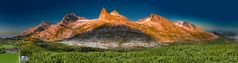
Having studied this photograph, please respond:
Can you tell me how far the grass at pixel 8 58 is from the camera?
336ft

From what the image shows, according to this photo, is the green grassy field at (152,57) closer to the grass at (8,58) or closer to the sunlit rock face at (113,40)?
the grass at (8,58)

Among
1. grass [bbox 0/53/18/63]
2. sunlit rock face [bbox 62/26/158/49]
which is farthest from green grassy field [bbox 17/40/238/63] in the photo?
sunlit rock face [bbox 62/26/158/49]

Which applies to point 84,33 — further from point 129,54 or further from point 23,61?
point 23,61

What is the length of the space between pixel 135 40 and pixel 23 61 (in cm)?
9021

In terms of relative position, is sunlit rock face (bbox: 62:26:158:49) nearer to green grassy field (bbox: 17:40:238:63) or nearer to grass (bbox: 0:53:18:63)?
green grassy field (bbox: 17:40:238:63)

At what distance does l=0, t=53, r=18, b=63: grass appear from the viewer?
10236 centimetres

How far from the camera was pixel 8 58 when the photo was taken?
106625 mm

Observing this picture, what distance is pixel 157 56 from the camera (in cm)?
11919

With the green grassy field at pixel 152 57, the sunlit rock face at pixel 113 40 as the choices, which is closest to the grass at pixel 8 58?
the green grassy field at pixel 152 57

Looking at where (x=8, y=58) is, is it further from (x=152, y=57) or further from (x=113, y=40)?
(x=113, y=40)

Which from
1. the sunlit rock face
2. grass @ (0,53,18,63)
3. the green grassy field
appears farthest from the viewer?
the sunlit rock face

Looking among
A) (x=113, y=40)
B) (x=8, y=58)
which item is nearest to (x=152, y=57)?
(x=8, y=58)

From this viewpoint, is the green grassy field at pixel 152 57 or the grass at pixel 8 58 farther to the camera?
the green grassy field at pixel 152 57

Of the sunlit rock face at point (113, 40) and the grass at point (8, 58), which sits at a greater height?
the sunlit rock face at point (113, 40)
